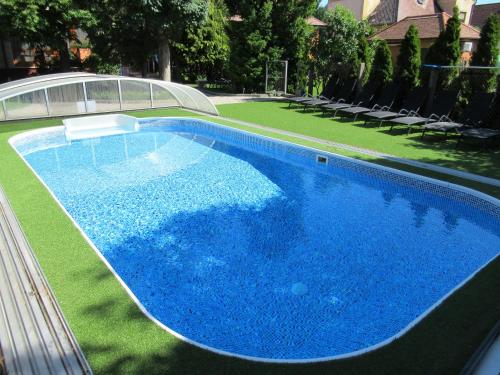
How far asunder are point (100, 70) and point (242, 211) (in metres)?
19.7

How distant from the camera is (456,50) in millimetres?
13047

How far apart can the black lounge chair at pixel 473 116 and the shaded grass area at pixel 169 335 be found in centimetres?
683

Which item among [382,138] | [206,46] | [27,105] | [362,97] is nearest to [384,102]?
[362,97]

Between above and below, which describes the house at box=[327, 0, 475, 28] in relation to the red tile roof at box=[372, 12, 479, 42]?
above

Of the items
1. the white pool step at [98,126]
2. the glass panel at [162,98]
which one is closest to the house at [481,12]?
the glass panel at [162,98]

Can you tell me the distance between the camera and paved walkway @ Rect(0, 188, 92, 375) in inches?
120

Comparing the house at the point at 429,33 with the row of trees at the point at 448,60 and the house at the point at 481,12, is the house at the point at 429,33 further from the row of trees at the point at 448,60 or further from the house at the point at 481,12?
the house at the point at 481,12

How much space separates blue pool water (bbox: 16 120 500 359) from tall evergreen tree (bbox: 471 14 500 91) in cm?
669

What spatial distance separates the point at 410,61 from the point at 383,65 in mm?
1268

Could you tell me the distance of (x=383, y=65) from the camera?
15.3m

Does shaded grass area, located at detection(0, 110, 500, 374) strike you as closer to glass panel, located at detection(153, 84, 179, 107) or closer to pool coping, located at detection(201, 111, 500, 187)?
pool coping, located at detection(201, 111, 500, 187)

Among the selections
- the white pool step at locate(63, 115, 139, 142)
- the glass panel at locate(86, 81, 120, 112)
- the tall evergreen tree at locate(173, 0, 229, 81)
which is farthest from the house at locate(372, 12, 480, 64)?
the white pool step at locate(63, 115, 139, 142)

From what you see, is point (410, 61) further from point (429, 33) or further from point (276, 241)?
point (429, 33)

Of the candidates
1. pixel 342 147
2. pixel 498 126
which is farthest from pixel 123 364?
pixel 498 126
